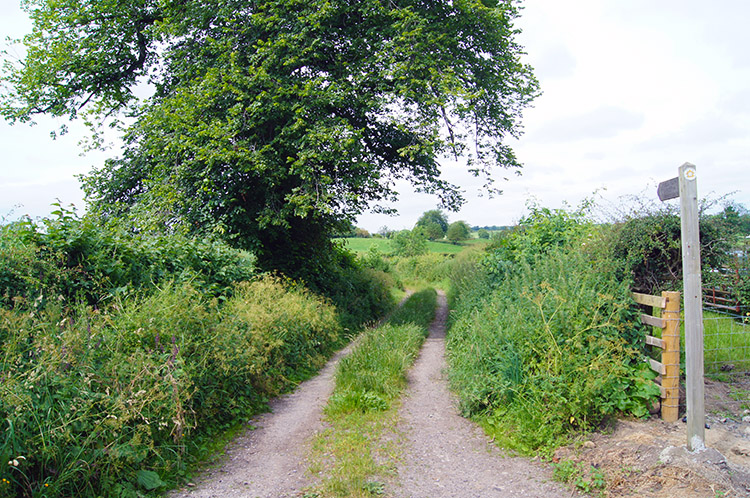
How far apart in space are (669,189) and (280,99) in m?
10.0

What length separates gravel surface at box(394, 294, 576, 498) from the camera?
472 centimetres

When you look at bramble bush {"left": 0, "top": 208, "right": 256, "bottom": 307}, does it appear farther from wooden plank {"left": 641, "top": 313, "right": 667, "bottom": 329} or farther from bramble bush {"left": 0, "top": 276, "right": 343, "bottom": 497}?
wooden plank {"left": 641, "top": 313, "right": 667, "bottom": 329}

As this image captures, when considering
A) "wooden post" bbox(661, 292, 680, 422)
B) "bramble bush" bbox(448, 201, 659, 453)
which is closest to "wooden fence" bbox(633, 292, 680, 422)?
"wooden post" bbox(661, 292, 680, 422)

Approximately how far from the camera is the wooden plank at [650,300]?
5.92 m

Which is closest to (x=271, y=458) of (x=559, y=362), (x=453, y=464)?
(x=453, y=464)

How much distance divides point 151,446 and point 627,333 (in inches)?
237

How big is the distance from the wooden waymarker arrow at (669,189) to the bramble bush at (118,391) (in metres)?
5.85

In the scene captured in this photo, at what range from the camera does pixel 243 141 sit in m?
12.2

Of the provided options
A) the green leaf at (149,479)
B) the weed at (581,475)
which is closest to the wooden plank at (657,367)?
the weed at (581,475)

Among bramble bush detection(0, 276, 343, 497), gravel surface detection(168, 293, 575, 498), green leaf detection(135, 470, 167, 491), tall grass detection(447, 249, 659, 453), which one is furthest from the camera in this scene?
tall grass detection(447, 249, 659, 453)

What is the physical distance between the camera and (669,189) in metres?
5.25

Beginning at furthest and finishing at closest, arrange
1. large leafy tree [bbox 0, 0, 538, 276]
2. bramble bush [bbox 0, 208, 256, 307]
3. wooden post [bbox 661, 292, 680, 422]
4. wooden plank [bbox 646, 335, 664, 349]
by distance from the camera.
A: large leafy tree [bbox 0, 0, 538, 276] < bramble bush [bbox 0, 208, 256, 307] < wooden plank [bbox 646, 335, 664, 349] < wooden post [bbox 661, 292, 680, 422]

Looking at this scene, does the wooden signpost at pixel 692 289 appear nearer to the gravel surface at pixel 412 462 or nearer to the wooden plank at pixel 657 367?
the wooden plank at pixel 657 367

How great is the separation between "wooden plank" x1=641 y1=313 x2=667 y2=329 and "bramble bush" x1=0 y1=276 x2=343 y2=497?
5601mm
